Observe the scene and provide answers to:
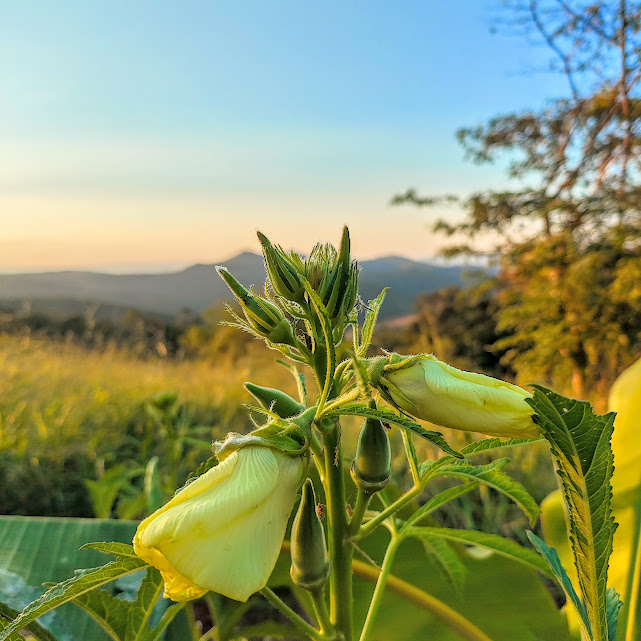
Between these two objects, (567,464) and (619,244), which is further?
A: (619,244)

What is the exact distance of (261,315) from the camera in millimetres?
589

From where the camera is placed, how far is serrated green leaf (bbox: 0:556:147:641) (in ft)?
1.63

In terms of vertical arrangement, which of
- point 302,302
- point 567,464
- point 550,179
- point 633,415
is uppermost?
point 550,179

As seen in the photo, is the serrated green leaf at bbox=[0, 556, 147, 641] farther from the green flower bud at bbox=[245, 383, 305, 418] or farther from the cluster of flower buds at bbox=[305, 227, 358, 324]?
the cluster of flower buds at bbox=[305, 227, 358, 324]

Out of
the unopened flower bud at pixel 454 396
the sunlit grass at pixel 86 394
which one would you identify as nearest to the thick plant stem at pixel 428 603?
the unopened flower bud at pixel 454 396

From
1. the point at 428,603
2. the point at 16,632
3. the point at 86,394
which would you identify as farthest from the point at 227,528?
the point at 86,394

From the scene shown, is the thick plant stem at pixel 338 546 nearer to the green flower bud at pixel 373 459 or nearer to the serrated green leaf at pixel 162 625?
the green flower bud at pixel 373 459

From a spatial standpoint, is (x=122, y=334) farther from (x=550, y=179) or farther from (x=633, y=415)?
(x=633, y=415)

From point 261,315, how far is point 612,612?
1.85ft

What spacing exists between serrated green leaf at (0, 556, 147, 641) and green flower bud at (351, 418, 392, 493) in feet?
0.86

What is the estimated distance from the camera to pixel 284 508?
0.52m

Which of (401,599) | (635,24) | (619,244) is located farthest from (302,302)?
(635,24)

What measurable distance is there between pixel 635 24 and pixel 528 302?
427cm

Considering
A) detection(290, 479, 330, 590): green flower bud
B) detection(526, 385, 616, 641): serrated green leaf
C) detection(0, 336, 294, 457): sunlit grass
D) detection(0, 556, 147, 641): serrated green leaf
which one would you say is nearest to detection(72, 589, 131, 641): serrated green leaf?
detection(0, 556, 147, 641): serrated green leaf
